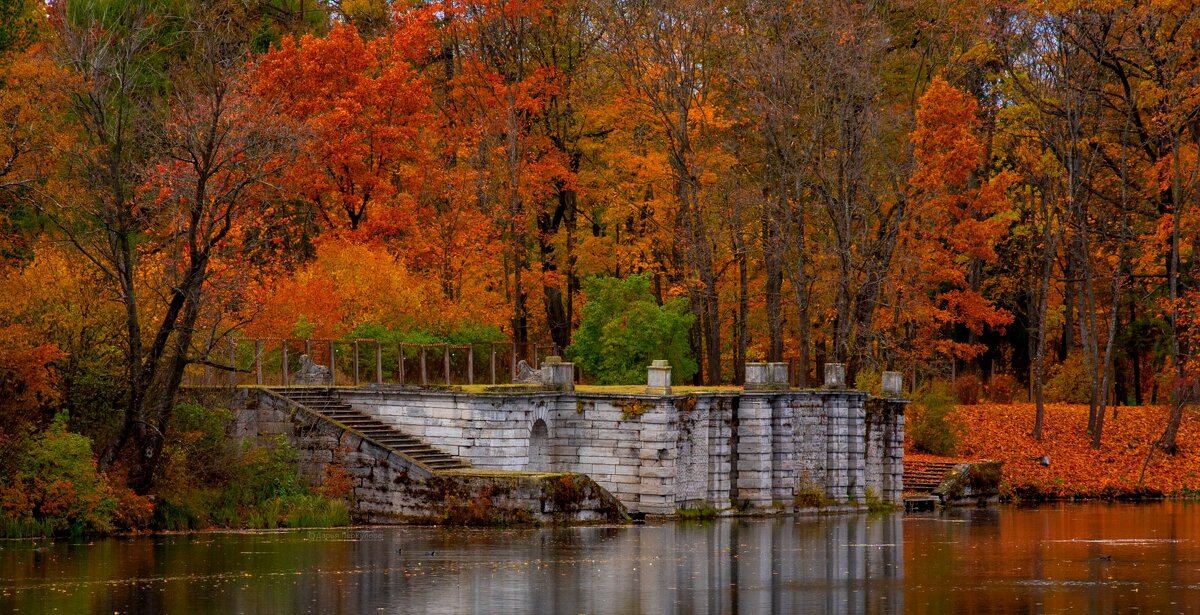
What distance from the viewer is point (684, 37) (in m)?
61.0

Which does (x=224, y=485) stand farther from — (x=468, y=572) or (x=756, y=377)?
(x=756, y=377)

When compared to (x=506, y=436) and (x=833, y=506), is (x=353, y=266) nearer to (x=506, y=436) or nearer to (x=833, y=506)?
(x=506, y=436)

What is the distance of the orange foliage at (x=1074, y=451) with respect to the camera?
61.0 metres

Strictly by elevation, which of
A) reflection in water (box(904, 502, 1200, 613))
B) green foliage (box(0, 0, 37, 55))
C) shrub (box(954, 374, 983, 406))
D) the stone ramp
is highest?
green foliage (box(0, 0, 37, 55))

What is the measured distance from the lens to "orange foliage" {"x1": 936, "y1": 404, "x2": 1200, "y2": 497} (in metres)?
61.0

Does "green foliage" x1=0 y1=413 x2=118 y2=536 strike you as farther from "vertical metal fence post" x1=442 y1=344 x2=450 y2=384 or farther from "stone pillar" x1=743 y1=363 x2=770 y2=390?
"stone pillar" x1=743 y1=363 x2=770 y2=390

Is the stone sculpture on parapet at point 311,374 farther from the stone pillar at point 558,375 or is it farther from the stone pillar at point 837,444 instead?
the stone pillar at point 837,444

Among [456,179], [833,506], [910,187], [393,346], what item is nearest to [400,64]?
[456,179]

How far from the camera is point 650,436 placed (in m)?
48.3

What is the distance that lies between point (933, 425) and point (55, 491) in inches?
1211

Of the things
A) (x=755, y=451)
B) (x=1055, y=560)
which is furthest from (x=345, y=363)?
(x=1055, y=560)

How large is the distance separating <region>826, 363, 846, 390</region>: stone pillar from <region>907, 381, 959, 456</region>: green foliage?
29.7 ft

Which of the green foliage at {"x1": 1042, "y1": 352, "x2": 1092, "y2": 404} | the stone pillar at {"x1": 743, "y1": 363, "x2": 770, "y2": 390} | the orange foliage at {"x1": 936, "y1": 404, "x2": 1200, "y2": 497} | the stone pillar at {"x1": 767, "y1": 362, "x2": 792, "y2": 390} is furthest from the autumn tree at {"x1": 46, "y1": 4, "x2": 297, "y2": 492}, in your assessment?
the green foliage at {"x1": 1042, "y1": 352, "x2": 1092, "y2": 404}

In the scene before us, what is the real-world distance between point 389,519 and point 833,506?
13.5 m
